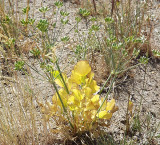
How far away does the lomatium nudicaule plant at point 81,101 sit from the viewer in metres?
1.41

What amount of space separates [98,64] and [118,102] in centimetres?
43

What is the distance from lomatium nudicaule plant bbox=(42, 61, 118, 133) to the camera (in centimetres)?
141

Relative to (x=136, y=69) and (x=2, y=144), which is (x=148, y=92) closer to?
(x=136, y=69)

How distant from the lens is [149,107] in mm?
1957

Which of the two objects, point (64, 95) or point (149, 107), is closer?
point (64, 95)

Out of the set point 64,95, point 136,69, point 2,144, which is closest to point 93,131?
point 64,95

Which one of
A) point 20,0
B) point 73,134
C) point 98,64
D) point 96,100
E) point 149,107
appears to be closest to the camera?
point 96,100

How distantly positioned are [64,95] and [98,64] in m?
0.85

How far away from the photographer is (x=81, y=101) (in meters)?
1.41

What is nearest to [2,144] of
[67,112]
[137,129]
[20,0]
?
[67,112]

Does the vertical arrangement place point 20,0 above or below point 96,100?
above

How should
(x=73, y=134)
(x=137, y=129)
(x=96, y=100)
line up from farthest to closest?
(x=137, y=129)
(x=73, y=134)
(x=96, y=100)

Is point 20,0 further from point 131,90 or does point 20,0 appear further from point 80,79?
point 80,79

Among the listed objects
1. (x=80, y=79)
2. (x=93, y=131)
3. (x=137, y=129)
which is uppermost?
(x=80, y=79)
